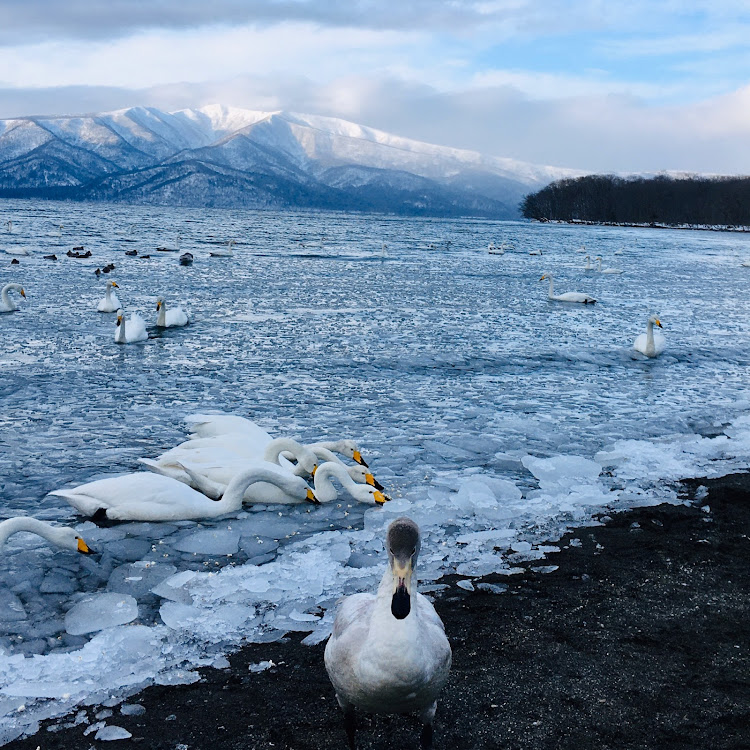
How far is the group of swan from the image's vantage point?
6.89m

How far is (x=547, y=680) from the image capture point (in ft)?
14.8

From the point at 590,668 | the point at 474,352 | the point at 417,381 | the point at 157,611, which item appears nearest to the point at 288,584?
the point at 157,611

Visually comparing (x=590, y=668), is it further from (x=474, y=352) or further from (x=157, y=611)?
(x=474, y=352)

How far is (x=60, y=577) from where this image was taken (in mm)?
5859

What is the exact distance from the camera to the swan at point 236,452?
311 inches

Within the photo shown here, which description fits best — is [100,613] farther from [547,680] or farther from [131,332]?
[131,332]

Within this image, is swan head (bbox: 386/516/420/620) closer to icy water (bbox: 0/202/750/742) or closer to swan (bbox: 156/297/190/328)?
icy water (bbox: 0/202/750/742)

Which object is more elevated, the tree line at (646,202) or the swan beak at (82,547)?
the tree line at (646,202)

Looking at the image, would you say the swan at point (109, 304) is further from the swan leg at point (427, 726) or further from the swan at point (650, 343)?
the swan leg at point (427, 726)

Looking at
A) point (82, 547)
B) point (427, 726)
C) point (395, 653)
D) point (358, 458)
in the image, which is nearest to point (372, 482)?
point (358, 458)

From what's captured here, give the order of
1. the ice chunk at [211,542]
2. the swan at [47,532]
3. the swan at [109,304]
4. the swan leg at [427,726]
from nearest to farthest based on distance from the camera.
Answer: the swan leg at [427,726], the swan at [47,532], the ice chunk at [211,542], the swan at [109,304]

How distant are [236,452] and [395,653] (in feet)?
16.5

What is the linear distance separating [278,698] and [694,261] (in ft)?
164

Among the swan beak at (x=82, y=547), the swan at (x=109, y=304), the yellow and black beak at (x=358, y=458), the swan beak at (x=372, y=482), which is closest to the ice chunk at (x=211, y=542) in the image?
the swan beak at (x=82, y=547)
